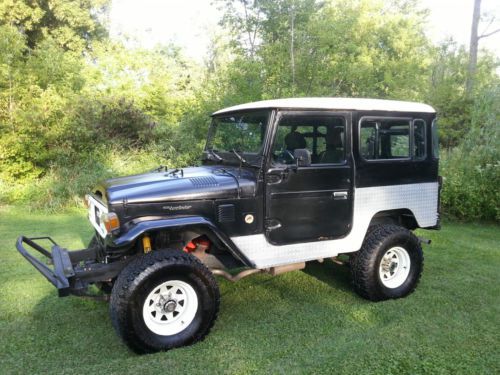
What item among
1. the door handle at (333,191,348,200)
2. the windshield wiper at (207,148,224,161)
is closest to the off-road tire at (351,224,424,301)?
the door handle at (333,191,348,200)

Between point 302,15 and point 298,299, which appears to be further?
point 302,15

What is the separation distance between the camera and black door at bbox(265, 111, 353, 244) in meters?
3.69

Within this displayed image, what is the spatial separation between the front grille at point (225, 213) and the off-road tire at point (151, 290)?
429mm

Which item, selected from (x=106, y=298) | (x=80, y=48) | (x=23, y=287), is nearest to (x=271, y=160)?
(x=106, y=298)

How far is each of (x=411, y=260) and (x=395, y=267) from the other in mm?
189

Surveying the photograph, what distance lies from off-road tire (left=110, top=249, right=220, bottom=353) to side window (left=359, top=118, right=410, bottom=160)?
2.05 metres

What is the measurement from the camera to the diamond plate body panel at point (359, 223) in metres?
3.70

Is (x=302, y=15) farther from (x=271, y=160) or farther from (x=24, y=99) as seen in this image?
(x=271, y=160)

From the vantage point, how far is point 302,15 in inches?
436

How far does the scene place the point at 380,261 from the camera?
165 inches

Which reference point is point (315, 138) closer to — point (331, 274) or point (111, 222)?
point (331, 274)

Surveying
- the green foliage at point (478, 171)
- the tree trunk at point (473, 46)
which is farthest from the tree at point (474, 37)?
the green foliage at point (478, 171)

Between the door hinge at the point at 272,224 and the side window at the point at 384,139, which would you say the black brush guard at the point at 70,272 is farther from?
the side window at the point at 384,139

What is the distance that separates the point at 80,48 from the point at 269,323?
708 inches
